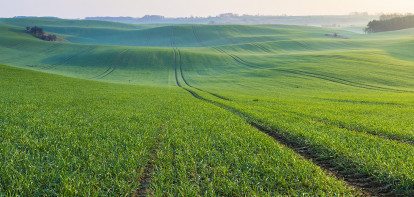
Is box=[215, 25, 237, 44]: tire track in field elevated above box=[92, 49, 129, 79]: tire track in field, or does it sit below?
above

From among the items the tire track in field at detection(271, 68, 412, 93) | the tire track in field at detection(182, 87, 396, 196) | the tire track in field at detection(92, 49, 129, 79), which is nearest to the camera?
the tire track in field at detection(182, 87, 396, 196)

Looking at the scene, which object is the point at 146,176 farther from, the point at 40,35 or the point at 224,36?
the point at 224,36

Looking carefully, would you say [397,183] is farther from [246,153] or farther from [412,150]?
[246,153]

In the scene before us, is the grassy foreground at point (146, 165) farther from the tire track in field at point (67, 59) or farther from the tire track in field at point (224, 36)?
the tire track in field at point (224, 36)

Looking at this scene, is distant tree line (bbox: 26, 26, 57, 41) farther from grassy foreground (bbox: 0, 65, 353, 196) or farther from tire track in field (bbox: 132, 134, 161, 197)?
tire track in field (bbox: 132, 134, 161, 197)

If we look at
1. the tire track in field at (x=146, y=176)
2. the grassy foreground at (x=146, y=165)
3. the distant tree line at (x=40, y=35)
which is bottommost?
the tire track in field at (x=146, y=176)

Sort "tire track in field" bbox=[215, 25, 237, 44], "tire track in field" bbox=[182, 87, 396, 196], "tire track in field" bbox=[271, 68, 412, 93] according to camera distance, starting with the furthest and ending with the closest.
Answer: "tire track in field" bbox=[215, 25, 237, 44] < "tire track in field" bbox=[271, 68, 412, 93] < "tire track in field" bbox=[182, 87, 396, 196]

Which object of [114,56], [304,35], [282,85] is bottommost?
[282,85]

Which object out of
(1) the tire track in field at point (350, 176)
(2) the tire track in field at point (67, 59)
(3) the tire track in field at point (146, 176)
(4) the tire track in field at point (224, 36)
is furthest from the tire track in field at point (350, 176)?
(4) the tire track in field at point (224, 36)

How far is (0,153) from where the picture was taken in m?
6.41

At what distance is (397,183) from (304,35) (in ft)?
610

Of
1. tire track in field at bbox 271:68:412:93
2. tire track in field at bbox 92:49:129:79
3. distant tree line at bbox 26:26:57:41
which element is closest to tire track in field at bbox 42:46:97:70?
tire track in field at bbox 92:49:129:79

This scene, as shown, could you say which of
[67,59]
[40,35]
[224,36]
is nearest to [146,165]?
[67,59]

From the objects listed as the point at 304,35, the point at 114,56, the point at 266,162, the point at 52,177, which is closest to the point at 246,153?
the point at 266,162
